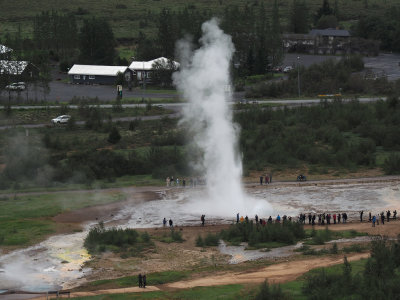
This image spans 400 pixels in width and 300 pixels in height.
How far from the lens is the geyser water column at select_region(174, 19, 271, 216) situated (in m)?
65.2

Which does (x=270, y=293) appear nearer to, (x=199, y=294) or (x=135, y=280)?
(x=199, y=294)

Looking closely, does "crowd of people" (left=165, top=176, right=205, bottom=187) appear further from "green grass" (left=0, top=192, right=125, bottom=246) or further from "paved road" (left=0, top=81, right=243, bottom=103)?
"paved road" (left=0, top=81, right=243, bottom=103)

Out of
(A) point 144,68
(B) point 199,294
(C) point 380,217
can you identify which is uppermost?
(A) point 144,68

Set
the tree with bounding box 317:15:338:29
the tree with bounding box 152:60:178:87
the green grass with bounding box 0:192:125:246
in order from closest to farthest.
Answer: the green grass with bounding box 0:192:125:246 < the tree with bounding box 152:60:178:87 < the tree with bounding box 317:15:338:29

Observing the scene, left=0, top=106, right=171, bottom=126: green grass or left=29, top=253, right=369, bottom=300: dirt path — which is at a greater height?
left=0, top=106, right=171, bottom=126: green grass

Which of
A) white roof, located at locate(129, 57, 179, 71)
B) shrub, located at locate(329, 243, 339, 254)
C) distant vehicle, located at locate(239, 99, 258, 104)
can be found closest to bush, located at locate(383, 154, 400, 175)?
shrub, located at locate(329, 243, 339, 254)

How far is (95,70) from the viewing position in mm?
131875

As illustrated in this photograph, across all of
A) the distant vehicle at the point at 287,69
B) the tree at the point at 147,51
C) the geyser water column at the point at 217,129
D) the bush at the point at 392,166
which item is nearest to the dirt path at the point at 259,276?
the geyser water column at the point at 217,129

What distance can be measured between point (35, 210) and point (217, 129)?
18.5 metres

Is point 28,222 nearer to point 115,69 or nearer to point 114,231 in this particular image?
point 114,231

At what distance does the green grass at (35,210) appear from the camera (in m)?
56.2

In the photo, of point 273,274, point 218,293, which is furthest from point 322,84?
point 218,293

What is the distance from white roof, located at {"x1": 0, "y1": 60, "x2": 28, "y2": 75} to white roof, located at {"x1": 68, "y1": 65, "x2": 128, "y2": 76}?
16.4 meters

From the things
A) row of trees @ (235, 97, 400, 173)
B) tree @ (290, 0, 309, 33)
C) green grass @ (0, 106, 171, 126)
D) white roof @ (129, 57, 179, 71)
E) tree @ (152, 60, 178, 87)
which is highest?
tree @ (290, 0, 309, 33)
